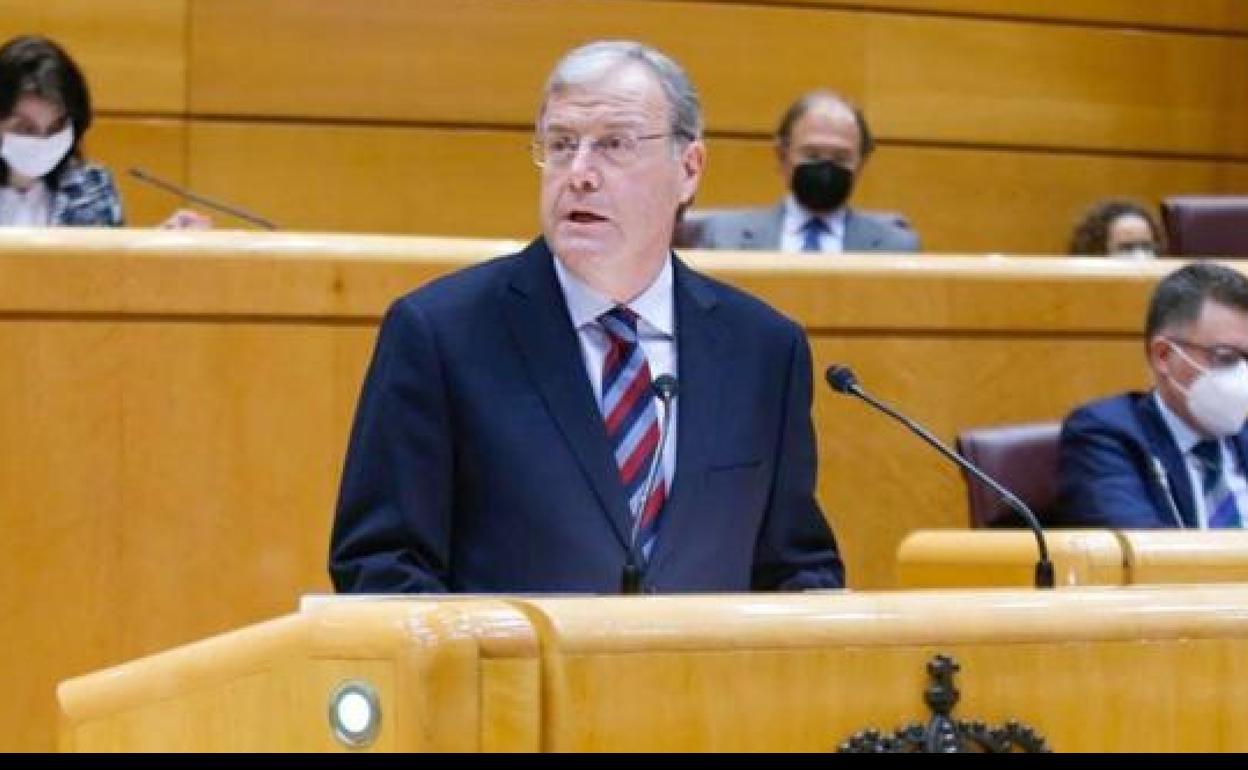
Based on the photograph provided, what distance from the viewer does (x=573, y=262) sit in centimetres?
301

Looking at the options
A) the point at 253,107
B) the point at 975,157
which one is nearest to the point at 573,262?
the point at 253,107

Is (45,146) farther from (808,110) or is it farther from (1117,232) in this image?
(1117,232)

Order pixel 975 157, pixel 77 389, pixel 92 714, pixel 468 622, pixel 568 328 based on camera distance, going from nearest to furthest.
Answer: pixel 468 622 < pixel 92 714 < pixel 568 328 < pixel 77 389 < pixel 975 157

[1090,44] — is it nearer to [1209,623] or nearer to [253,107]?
[253,107]

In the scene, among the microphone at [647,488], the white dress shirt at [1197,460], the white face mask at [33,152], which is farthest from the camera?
the white face mask at [33,152]

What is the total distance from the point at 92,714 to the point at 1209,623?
1017 millimetres

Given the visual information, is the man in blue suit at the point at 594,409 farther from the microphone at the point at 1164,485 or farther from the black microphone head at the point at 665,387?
the microphone at the point at 1164,485

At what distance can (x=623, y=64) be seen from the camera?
3.02 metres

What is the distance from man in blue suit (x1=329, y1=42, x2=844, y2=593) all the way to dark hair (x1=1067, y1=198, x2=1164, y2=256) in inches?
148

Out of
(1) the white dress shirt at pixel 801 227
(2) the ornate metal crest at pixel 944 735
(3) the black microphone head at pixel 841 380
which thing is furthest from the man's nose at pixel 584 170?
(1) the white dress shirt at pixel 801 227

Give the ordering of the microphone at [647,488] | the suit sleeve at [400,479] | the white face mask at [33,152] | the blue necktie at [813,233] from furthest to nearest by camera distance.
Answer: the blue necktie at [813,233] → the white face mask at [33,152] → the suit sleeve at [400,479] → the microphone at [647,488]

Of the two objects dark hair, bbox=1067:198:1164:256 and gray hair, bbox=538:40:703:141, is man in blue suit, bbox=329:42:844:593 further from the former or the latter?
dark hair, bbox=1067:198:1164:256

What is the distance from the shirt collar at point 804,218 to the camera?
5922 mm

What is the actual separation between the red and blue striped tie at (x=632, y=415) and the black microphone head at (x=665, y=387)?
0.16 meters
